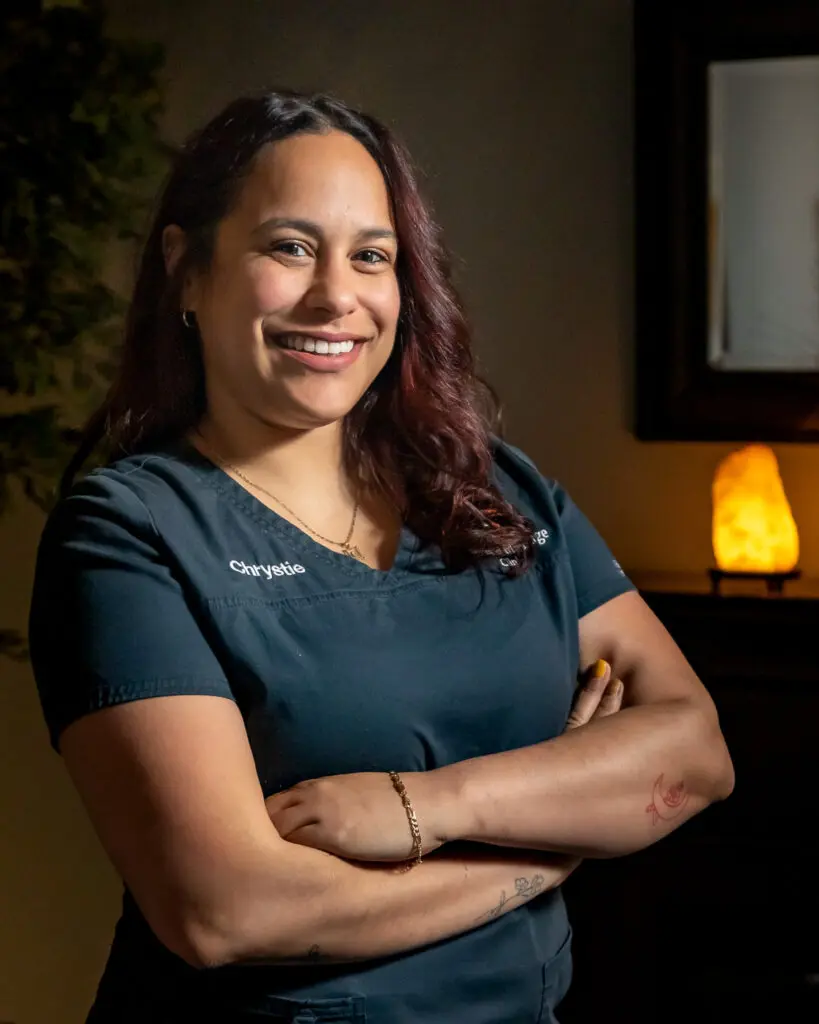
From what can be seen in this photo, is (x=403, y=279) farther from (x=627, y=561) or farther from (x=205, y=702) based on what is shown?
(x=627, y=561)

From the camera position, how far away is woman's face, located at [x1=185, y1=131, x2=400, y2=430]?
1202 mm

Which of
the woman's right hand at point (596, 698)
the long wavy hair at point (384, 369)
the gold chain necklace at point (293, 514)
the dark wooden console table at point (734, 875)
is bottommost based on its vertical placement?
the dark wooden console table at point (734, 875)

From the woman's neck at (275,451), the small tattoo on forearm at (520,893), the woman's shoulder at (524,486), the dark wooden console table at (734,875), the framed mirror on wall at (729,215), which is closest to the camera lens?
the small tattoo on forearm at (520,893)

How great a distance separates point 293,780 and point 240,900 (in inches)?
5.1

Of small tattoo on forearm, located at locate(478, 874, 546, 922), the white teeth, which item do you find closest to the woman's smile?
the white teeth

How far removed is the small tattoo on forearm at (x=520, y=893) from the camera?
3.81ft

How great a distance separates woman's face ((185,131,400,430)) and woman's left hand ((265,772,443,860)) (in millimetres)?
363

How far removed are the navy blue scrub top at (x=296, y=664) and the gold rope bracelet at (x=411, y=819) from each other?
0.17 feet

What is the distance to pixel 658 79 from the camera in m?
1.96

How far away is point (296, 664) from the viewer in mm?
1129

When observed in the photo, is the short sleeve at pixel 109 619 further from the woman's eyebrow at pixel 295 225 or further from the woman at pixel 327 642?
the woman's eyebrow at pixel 295 225

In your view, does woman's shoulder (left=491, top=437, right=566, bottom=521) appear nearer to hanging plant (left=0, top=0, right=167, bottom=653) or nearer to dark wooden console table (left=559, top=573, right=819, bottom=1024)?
dark wooden console table (left=559, top=573, right=819, bottom=1024)

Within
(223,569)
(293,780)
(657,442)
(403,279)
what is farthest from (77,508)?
(657,442)

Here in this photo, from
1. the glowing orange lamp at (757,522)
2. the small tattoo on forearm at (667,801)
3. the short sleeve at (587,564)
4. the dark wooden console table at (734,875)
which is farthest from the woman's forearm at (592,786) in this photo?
the glowing orange lamp at (757,522)
